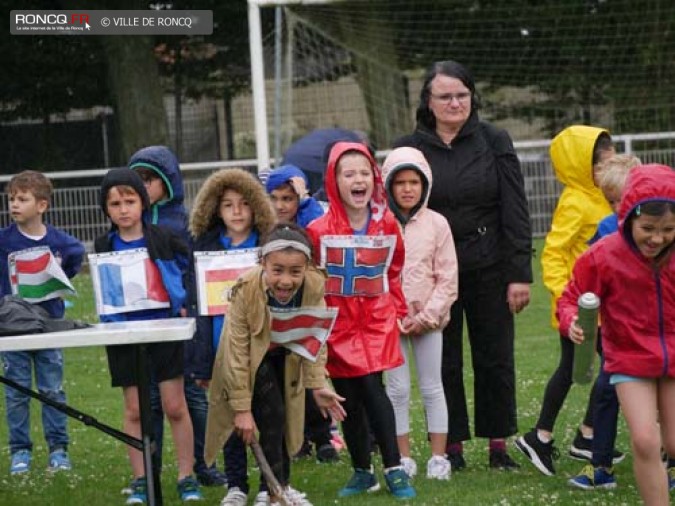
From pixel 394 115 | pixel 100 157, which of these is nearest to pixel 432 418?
pixel 394 115

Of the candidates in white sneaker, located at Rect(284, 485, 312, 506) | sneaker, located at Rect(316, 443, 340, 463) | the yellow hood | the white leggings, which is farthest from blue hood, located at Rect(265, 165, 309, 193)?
white sneaker, located at Rect(284, 485, 312, 506)

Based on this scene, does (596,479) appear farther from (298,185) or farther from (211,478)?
(298,185)

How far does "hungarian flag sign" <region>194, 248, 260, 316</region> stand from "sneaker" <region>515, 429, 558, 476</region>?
1.79 metres

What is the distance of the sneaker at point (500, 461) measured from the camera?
788cm

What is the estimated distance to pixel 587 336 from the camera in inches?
237

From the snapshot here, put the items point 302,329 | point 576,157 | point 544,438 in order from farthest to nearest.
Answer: point 576,157 → point 544,438 → point 302,329

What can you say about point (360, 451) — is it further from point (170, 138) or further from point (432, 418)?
point (170, 138)

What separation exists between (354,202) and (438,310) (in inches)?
29.5

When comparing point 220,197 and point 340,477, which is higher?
point 220,197

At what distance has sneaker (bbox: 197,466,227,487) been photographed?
7.80 m

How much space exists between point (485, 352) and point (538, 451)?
1.91ft

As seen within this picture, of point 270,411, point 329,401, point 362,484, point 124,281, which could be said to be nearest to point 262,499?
point 270,411

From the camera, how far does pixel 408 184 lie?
761 centimetres

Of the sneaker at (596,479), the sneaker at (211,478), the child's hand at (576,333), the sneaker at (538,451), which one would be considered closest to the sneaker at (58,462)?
the sneaker at (211,478)
